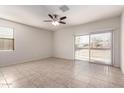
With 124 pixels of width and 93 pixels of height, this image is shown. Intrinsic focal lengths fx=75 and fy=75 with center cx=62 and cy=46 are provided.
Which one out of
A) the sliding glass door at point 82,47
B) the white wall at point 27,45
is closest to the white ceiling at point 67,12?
the white wall at point 27,45

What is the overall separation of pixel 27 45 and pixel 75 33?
3.79 m

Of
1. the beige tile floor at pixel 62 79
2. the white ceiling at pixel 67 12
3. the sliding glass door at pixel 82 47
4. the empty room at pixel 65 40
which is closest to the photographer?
the beige tile floor at pixel 62 79

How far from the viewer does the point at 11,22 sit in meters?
4.77

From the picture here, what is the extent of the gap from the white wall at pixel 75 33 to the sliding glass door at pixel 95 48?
0.32 meters

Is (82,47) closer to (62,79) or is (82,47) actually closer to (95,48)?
(95,48)

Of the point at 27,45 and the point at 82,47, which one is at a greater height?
the point at 27,45

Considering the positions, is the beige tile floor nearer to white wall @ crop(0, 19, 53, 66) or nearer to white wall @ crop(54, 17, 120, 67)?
white wall @ crop(0, 19, 53, 66)

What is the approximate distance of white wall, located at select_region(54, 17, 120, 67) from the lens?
4.03 m

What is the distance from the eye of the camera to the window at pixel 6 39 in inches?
177

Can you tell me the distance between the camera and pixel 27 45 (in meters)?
5.63

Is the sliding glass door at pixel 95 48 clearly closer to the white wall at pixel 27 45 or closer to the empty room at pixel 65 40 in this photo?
the empty room at pixel 65 40

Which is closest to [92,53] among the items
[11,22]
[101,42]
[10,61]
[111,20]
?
[101,42]

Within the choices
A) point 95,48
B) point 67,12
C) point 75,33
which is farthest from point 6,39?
point 95,48
